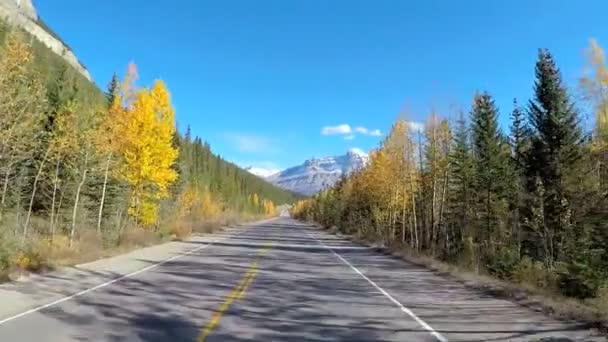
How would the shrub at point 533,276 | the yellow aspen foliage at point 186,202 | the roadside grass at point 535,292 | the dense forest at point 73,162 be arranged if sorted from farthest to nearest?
the yellow aspen foliage at point 186,202 → the dense forest at point 73,162 → the shrub at point 533,276 → the roadside grass at point 535,292

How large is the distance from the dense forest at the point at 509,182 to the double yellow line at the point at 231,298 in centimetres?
958

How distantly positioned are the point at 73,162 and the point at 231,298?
1994 cm

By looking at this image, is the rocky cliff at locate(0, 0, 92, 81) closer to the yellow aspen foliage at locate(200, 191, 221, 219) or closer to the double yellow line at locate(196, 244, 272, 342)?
the yellow aspen foliage at locate(200, 191, 221, 219)

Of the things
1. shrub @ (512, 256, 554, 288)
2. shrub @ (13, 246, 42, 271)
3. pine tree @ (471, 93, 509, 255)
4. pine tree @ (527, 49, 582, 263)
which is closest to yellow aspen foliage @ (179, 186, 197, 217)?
pine tree @ (471, 93, 509, 255)

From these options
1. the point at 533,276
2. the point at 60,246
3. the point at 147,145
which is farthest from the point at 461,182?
the point at 60,246

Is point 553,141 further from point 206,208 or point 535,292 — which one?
point 206,208

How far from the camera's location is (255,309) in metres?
12.1

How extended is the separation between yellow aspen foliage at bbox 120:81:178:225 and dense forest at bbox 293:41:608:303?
55.5 feet

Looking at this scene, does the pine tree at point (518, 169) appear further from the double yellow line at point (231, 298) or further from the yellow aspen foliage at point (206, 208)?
the yellow aspen foliage at point (206, 208)

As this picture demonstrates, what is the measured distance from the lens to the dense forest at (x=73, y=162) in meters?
21.0

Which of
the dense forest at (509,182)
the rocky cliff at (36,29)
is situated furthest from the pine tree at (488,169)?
the rocky cliff at (36,29)

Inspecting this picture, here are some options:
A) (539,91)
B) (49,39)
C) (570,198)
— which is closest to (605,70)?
(570,198)

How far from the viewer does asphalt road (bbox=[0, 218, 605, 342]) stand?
941 cm

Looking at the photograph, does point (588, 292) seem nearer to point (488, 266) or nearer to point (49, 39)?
point (488, 266)
